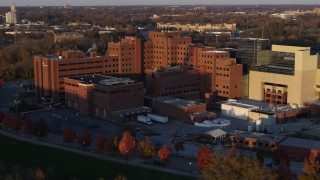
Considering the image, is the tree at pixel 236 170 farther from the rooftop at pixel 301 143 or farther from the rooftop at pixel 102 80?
the rooftop at pixel 102 80

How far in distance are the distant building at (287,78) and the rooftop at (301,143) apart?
718 centimetres

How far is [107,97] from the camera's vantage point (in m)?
23.8

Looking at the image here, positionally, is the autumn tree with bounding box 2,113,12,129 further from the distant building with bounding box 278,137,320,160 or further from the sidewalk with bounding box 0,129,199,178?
the distant building with bounding box 278,137,320,160

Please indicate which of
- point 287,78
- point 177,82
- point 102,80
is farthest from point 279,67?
point 102,80

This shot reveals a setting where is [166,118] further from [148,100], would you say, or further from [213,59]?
[213,59]

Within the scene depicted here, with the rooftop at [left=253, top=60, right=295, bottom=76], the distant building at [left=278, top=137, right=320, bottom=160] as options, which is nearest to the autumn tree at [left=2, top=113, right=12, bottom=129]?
the distant building at [left=278, top=137, right=320, bottom=160]

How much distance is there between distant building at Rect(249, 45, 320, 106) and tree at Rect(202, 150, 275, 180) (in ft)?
52.4

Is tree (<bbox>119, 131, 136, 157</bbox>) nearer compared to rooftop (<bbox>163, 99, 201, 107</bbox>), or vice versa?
tree (<bbox>119, 131, 136, 157</bbox>)

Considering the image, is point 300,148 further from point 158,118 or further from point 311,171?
point 158,118

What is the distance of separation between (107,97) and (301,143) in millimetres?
9325

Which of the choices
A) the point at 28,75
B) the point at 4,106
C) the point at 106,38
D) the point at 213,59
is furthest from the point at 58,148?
the point at 106,38

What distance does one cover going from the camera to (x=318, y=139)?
2025cm

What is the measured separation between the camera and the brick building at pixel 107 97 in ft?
78.4

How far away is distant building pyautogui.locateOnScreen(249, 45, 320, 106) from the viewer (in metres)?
26.1
